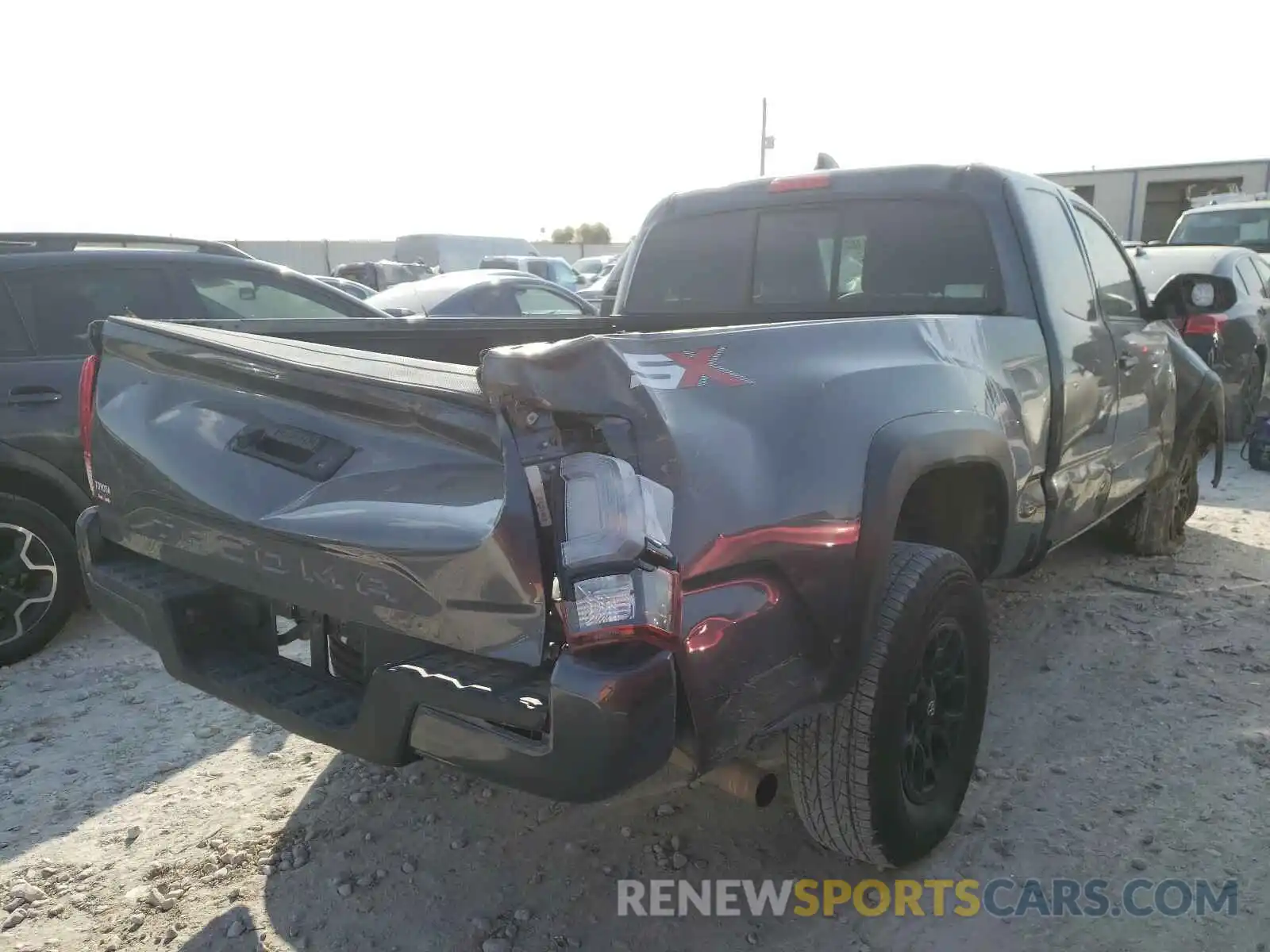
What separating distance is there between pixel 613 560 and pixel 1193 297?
143 inches

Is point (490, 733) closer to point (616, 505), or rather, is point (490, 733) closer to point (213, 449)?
point (616, 505)

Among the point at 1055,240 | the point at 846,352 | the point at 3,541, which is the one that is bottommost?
the point at 3,541

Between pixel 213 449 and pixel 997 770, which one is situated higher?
pixel 213 449

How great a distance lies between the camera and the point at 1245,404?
8.17 m

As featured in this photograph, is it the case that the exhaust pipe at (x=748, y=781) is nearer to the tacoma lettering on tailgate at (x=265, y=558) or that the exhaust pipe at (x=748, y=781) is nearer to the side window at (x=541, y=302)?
the tacoma lettering on tailgate at (x=265, y=558)

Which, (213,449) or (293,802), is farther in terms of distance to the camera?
(293,802)

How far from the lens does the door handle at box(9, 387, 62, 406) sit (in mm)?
4109

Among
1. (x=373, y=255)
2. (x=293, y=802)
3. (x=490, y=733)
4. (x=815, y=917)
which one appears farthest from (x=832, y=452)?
(x=373, y=255)

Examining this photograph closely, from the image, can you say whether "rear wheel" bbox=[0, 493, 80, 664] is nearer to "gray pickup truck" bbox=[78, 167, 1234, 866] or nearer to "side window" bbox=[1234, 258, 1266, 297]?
"gray pickup truck" bbox=[78, 167, 1234, 866]

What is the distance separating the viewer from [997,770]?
3.14 metres

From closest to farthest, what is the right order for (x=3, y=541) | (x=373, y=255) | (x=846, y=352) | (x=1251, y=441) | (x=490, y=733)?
(x=490, y=733) → (x=846, y=352) → (x=3, y=541) → (x=1251, y=441) → (x=373, y=255)

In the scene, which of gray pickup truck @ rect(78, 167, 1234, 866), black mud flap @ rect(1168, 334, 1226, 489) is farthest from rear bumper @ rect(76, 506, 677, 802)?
black mud flap @ rect(1168, 334, 1226, 489)

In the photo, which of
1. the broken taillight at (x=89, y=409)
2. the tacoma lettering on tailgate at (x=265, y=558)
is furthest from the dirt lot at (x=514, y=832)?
the broken taillight at (x=89, y=409)

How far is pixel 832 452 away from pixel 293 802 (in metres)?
2.04
